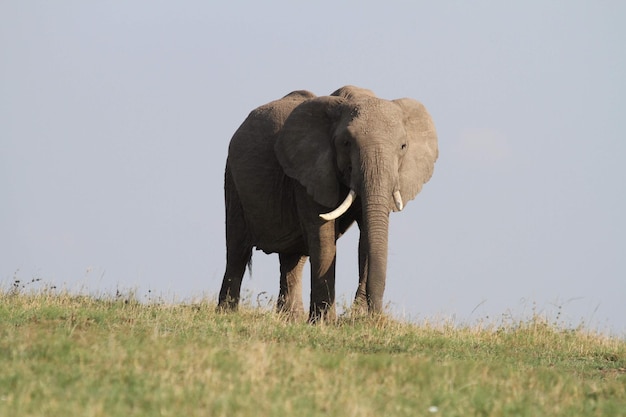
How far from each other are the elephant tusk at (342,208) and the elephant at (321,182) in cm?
1

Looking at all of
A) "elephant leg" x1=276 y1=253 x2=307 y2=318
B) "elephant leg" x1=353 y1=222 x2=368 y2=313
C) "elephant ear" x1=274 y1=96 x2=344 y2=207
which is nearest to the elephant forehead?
"elephant ear" x1=274 y1=96 x2=344 y2=207

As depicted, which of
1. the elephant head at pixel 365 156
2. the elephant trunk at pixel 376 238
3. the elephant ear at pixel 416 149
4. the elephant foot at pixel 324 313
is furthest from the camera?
the elephant ear at pixel 416 149

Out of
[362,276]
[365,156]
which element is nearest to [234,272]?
[362,276]

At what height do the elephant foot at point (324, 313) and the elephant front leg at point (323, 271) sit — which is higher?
the elephant front leg at point (323, 271)

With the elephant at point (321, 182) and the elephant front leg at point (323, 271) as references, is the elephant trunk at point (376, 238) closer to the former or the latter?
the elephant at point (321, 182)

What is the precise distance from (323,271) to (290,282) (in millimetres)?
2859

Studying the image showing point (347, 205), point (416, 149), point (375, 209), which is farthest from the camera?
point (416, 149)

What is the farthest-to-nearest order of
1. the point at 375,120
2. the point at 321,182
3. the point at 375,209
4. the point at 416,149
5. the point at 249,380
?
the point at 416,149 → the point at 321,182 → the point at 375,120 → the point at 375,209 → the point at 249,380

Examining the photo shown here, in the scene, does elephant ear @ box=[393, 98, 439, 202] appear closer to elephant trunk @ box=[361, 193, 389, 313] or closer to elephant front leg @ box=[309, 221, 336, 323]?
elephant trunk @ box=[361, 193, 389, 313]

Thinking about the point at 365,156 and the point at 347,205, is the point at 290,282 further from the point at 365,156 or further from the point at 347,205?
the point at 365,156

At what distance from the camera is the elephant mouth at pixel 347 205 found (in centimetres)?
1609

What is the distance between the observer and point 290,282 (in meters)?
19.4

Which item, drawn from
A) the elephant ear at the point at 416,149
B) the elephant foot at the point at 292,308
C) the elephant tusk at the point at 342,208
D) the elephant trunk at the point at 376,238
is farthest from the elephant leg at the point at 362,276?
the elephant foot at the point at 292,308

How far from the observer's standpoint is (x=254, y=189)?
19.0 metres
